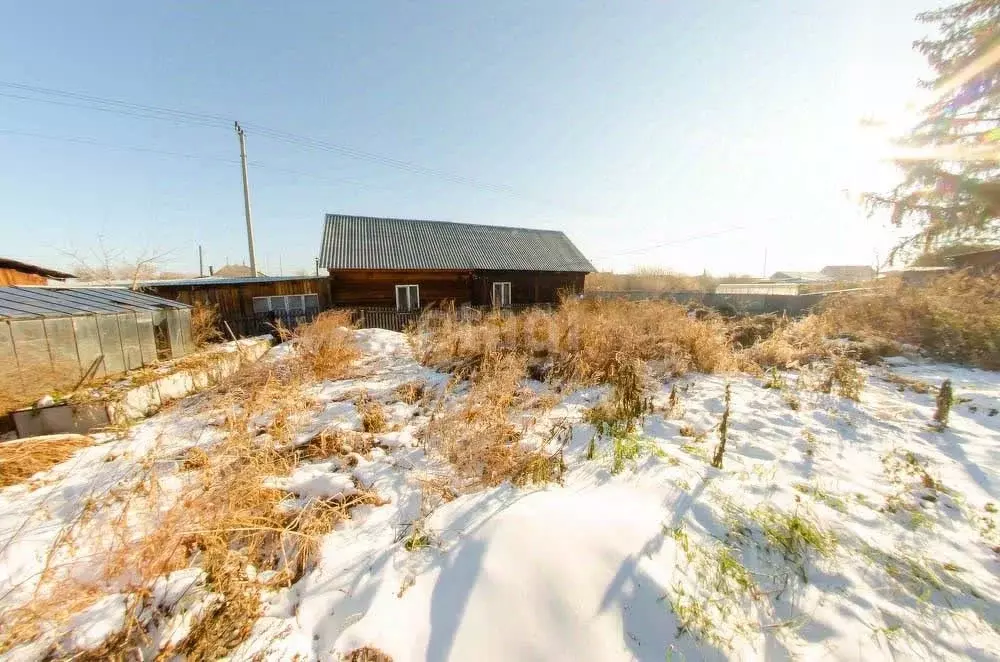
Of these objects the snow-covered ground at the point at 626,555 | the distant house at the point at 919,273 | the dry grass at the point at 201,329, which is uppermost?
the distant house at the point at 919,273

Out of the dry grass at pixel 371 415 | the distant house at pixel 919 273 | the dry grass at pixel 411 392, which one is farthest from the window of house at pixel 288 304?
the distant house at pixel 919 273

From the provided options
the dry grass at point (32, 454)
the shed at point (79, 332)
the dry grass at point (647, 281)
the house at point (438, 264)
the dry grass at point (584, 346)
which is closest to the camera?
the dry grass at point (32, 454)

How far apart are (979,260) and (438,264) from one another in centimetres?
1816

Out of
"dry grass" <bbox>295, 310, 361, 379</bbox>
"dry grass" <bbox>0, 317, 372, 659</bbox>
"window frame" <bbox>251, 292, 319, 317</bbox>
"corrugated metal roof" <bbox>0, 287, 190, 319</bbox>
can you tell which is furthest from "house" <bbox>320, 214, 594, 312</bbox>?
"dry grass" <bbox>0, 317, 372, 659</bbox>

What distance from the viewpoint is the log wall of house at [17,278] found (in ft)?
40.1

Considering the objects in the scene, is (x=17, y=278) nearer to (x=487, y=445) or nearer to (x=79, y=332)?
(x=79, y=332)

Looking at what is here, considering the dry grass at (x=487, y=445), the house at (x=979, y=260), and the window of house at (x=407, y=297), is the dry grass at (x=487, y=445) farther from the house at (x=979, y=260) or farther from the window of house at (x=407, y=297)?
the house at (x=979, y=260)

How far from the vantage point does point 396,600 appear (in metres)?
1.70

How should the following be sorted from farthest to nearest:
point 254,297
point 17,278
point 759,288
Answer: point 759,288
point 17,278
point 254,297

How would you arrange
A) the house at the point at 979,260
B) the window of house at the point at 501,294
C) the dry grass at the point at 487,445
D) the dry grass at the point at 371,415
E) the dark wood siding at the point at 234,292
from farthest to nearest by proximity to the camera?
1. the window of house at the point at 501,294
2. the dark wood siding at the point at 234,292
3. the house at the point at 979,260
4. the dry grass at the point at 371,415
5. the dry grass at the point at 487,445

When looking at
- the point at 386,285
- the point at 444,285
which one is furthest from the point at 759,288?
the point at 386,285

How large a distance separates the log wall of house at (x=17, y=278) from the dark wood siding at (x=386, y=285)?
40.3 ft

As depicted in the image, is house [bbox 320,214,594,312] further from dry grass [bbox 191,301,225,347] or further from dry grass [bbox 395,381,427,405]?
dry grass [bbox 395,381,427,405]

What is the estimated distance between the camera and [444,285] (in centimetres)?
1405
